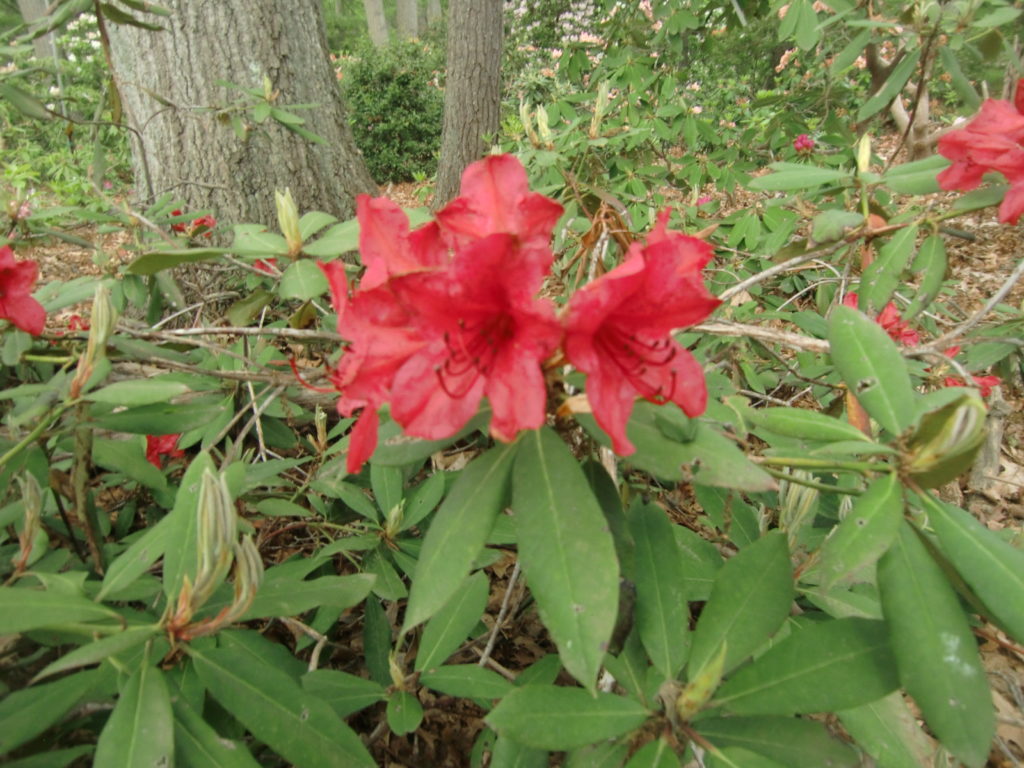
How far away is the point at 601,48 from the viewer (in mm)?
3652

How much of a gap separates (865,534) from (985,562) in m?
0.14

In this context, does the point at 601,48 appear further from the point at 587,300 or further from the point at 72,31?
the point at 72,31

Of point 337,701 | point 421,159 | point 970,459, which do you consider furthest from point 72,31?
point 970,459

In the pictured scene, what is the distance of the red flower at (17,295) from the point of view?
976mm

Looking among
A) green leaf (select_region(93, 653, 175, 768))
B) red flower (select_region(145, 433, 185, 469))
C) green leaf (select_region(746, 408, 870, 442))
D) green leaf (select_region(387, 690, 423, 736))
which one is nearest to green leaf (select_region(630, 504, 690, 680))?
green leaf (select_region(746, 408, 870, 442))

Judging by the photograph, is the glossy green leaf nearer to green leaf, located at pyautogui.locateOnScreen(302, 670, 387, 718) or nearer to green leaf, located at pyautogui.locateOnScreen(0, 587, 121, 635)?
green leaf, located at pyautogui.locateOnScreen(302, 670, 387, 718)

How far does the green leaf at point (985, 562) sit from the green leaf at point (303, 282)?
91cm

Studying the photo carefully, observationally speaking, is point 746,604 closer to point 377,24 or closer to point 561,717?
point 561,717

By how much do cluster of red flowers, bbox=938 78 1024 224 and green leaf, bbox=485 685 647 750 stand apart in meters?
1.00

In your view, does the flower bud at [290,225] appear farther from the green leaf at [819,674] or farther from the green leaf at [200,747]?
the green leaf at [819,674]

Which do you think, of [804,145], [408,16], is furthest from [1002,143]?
[408,16]

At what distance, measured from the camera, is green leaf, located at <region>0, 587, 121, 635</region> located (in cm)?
59

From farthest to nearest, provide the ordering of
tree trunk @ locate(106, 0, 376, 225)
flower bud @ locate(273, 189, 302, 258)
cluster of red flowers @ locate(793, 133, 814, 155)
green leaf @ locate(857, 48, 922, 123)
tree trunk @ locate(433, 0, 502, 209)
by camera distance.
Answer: tree trunk @ locate(433, 0, 502, 209) → cluster of red flowers @ locate(793, 133, 814, 155) → tree trunk @ locate(106, 0, 376, 225) → green leaf @ locate(857, 48, 922, 123) → flower bud @ locate(273, 189, 302, 258)

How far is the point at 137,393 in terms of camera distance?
32.3 inches
